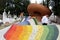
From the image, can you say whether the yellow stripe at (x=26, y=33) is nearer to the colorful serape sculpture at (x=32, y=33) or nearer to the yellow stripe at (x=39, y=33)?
the colorful serape sculpture at (x=32, y=33)

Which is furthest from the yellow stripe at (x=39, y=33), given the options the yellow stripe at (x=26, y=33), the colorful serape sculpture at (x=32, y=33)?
the yellow stripe at (x=26, y=33)

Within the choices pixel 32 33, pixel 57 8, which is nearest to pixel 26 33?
pixel 32 33

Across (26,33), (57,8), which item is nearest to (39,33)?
(26,33)

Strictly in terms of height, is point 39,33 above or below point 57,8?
above

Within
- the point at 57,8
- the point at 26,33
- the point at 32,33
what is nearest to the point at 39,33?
the point at 32,33

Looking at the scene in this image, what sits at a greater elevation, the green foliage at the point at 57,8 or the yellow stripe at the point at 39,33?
the yellow stripe at the point at 39,33

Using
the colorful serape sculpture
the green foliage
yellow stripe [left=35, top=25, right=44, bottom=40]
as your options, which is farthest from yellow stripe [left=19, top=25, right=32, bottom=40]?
the green foliage

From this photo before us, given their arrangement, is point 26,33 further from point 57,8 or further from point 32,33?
point 57,8

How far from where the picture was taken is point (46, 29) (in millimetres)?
6949

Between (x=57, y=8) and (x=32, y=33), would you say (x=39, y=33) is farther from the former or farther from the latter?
(x=57, y=8)

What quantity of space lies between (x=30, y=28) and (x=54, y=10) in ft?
50.2

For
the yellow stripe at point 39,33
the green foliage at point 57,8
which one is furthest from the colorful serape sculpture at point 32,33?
the green foliage at point 57,8

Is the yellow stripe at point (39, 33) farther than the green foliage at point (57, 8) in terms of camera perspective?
No

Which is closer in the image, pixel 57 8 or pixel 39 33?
pixel 39 33
